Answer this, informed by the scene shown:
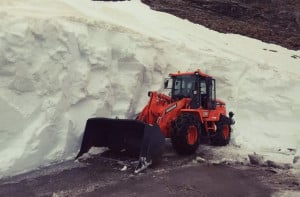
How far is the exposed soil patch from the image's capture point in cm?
2228

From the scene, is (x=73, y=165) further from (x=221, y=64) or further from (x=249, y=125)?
(x=221, y=64)

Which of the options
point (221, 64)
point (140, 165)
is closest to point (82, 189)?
point (140, 165)

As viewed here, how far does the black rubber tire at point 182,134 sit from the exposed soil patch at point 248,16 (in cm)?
1084

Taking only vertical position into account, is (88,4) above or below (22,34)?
above

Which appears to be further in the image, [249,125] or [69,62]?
[249,125]

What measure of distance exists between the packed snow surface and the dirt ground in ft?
2.50

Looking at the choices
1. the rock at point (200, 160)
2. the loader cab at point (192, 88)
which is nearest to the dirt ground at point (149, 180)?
the rock at point (200, 160)

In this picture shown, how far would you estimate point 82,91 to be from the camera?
1206cm

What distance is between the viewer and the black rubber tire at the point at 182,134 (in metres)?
11.3

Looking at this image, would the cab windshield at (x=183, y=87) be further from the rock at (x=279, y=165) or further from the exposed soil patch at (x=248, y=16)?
the exposed soil patch at (x=248, y=16)

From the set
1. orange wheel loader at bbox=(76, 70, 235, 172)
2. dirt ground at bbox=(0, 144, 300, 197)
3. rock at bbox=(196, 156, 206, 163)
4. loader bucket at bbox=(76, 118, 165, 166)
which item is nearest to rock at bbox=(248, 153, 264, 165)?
dirt ground at bbox=(0, 144, 300, 197)

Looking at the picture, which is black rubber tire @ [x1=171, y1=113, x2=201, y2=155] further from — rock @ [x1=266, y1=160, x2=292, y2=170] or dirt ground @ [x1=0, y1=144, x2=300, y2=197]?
rock @ [x1=266, y1=160, x2=292, y2=170]

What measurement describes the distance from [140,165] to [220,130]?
414 centimetres

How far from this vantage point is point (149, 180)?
939cm
